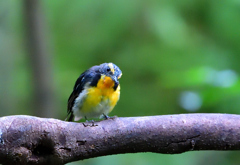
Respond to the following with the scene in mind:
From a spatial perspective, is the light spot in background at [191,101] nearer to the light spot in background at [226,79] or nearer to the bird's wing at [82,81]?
the light spot in background at [226,79]

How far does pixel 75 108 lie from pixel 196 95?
1367mm

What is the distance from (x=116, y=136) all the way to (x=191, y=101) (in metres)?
1.93

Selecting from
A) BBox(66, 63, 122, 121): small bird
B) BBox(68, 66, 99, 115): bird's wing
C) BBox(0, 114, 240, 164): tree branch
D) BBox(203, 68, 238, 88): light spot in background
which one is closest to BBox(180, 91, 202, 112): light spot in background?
BBox(203, 68, 238, 88): light spot in background

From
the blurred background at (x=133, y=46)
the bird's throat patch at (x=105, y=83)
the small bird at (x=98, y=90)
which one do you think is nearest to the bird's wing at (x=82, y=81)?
the small bird at (x=98, y=90)

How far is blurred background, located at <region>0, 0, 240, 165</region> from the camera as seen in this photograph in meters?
5.67

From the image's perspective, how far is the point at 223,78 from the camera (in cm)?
450

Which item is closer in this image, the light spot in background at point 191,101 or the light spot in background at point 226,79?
the light spot in background at point 226,79

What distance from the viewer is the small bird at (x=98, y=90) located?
4.15 metres

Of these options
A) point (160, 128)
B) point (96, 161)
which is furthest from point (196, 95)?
point (160, 128)

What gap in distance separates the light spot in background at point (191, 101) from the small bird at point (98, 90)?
942 mm

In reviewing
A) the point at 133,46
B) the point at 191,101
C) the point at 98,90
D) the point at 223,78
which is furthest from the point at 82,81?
the point at 133,46

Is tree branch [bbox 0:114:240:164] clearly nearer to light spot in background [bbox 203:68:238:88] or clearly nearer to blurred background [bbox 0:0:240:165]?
light spot in background [bbox 203:68:238:88]

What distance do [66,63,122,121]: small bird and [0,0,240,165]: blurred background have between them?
135 centimetres

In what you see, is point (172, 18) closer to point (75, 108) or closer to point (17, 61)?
point (75, 108)
